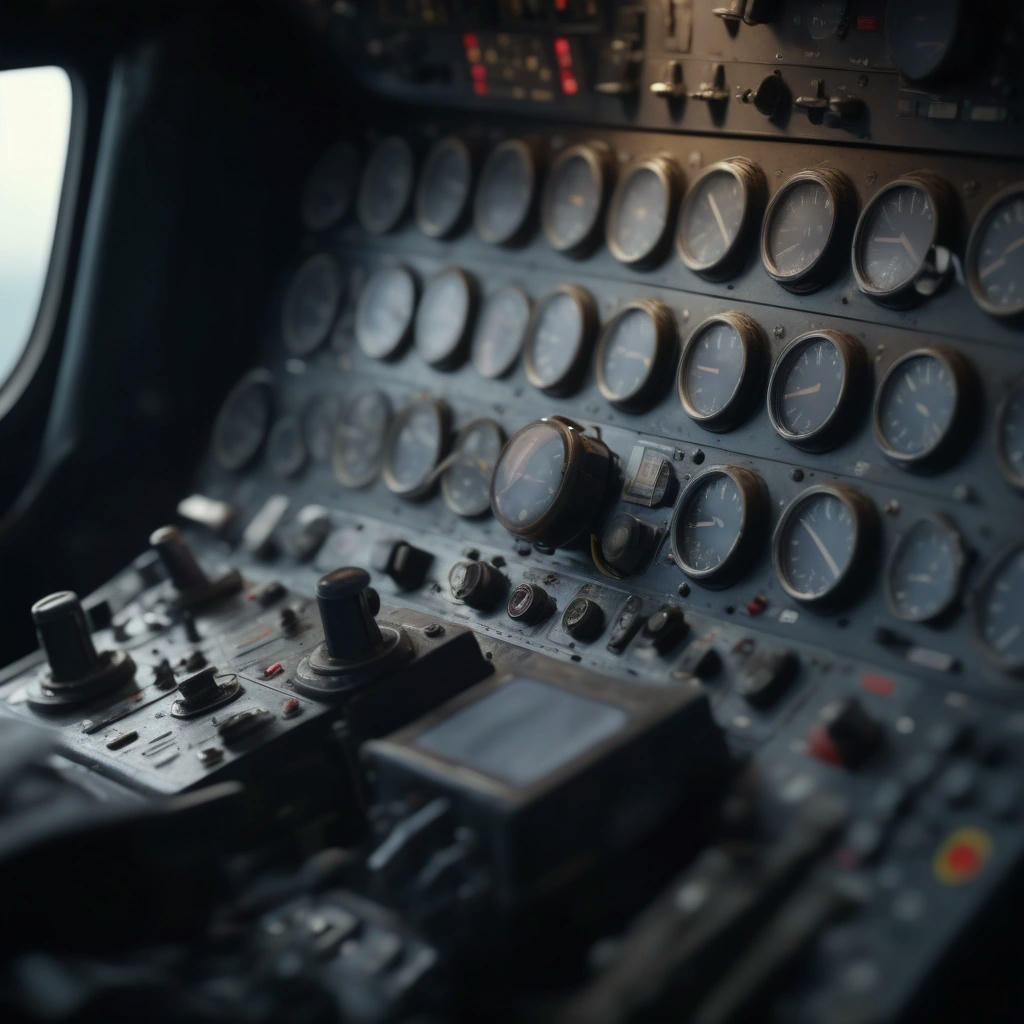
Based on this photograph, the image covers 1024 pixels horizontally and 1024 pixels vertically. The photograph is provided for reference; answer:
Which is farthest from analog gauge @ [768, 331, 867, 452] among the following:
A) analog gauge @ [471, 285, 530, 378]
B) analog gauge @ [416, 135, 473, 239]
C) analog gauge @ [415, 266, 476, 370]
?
analog gauge @ [416, 135, 473, 239]

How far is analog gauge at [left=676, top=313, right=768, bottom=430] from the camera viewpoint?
3.43m

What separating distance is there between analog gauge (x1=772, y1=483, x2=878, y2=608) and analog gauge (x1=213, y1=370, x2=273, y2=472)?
7.71 feet

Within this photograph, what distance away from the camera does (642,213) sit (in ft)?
12.6

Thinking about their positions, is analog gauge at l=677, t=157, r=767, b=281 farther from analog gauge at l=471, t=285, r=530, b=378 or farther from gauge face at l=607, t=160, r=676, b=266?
analog gauge at l=471, t=285, r=530, b=378

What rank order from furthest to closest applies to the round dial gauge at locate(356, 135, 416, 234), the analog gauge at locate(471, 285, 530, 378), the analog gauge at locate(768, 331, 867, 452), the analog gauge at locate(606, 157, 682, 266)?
the round dial gauge at locate(356, 135, 416, 234), the analog gauge at locate(471, 285, 530, 378), the analog gauge at locate(606, 157, 682, 266), the analog gauge at locate(768, 331, 867, 452)

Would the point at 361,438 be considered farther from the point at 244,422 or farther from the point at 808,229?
the point at 808,229

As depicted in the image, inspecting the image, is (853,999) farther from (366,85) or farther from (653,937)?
(366,85)

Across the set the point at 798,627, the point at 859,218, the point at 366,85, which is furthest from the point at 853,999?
the point at 366,85

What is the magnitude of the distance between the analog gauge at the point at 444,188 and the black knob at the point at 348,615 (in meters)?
1.69

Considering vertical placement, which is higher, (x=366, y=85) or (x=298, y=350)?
(x=366, y=85)

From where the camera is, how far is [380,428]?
4.48 meters

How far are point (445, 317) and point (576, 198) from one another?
2.11 ft

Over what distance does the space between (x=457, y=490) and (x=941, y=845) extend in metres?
2.12

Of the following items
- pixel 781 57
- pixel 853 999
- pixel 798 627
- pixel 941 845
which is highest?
pixel 781 57
